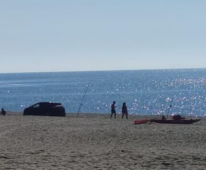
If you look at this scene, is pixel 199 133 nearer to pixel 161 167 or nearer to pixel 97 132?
pixel 97 132

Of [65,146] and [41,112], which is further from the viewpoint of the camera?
[41,112]

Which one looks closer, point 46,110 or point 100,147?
point 100,147

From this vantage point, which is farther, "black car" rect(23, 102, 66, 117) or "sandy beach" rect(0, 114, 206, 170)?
"black car" rect(23, 102, 66, 117)

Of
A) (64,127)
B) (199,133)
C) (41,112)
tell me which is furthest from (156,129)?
(41,112)

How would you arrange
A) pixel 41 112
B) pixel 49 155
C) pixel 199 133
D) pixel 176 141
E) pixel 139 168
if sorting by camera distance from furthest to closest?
pixel 41 112, pixel 199 133, pixel 176 141, pixel 49 155, pixel 139 168

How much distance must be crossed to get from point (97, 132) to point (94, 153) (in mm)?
7703

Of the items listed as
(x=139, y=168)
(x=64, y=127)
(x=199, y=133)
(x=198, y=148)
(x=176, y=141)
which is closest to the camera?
(x=139, y=168)

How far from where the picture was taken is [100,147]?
21.4 m

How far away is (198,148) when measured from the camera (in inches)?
826

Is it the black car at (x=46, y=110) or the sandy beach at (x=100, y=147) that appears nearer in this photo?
the sandy beach at (x=100, y=147)

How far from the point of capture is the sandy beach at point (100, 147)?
16828mm

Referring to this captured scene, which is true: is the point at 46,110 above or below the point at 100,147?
below

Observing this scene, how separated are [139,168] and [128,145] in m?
5.69

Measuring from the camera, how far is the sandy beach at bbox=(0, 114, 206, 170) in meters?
16.8
